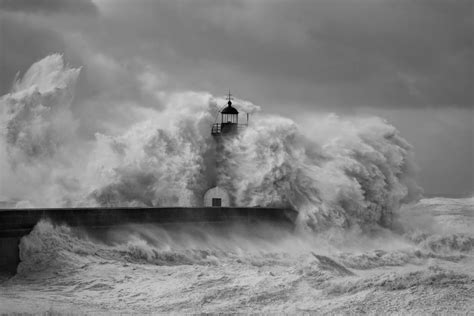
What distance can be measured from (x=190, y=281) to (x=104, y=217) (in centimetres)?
401

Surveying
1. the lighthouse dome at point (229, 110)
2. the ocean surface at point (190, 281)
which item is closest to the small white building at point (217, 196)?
the lighthouse dome at point (229, 110)

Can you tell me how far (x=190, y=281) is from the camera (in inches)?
556

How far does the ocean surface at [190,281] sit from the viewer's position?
493 inches

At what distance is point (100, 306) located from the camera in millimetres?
12789

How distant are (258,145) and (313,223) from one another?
317 cm

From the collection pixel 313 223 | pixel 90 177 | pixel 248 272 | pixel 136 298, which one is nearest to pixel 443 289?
pixel 248 272

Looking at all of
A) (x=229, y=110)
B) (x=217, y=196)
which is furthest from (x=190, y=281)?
(x=229, y=110)

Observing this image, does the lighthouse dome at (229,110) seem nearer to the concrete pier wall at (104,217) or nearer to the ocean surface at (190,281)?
the concrete pier wall at (104,217)

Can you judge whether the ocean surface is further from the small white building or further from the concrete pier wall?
the small white building

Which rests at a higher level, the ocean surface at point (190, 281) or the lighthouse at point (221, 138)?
the lighthouse at point (221, 138)

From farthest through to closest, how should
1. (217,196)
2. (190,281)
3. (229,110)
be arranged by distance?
1. (229,110)
2. (217,196)
3. (190,281)

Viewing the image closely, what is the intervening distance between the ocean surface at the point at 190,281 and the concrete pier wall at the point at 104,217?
207 mm

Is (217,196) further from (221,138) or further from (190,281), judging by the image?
(190,281)

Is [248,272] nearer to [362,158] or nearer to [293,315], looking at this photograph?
[293,315]
